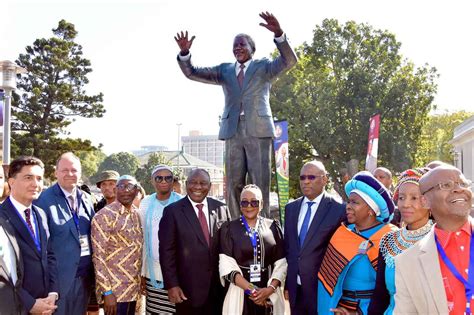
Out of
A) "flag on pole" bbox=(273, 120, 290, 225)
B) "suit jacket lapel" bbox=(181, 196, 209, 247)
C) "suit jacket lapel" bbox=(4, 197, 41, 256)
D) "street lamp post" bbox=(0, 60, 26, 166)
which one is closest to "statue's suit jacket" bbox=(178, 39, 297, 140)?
"suit jacket lapel" bbox=(181, 196, 209, 247)

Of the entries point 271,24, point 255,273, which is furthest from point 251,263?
point 271,24

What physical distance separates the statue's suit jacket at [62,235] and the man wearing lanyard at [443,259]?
10.2 feet

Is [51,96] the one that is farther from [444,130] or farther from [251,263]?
[444,130]

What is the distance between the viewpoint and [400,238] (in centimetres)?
336

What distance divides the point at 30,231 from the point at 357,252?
2.64 m

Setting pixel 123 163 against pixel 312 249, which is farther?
pixel 123 163

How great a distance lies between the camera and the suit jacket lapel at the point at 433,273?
8.23 ft

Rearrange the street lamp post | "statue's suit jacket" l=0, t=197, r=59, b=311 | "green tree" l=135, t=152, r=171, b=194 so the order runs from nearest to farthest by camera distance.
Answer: "statue's suit jacket" l=0, t=197, r=59, b=311
the street lamp post
"green tree" l=135, t=152, r=171, b=194

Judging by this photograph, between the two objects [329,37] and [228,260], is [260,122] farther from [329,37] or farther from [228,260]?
[329,37]

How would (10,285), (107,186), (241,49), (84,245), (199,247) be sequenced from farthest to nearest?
(107,186), (241,49), (84,245), (199,247), (10,285)

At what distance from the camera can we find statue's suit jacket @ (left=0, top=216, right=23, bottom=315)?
143 inches

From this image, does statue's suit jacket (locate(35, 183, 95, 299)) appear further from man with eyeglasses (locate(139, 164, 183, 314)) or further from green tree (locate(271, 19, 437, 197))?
green tree (locate(271, 19, 437, 197))

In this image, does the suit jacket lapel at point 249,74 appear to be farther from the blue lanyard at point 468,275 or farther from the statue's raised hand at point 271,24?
the blue lanyard at point 468,275

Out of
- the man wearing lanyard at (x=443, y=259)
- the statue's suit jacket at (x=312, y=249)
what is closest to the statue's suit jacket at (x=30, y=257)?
the statue's suit jacket at (x=312, y=249)
